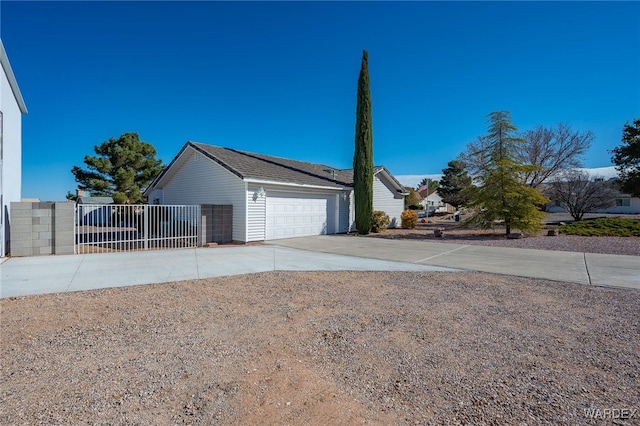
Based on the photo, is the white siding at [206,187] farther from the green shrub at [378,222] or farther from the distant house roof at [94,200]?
the distant house roof at [94,200]

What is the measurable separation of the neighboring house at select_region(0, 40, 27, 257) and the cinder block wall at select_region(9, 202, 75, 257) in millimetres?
291

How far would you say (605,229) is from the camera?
16.4m

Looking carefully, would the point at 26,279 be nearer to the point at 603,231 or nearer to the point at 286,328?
the point at 286,328

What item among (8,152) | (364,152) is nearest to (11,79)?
(8,152)

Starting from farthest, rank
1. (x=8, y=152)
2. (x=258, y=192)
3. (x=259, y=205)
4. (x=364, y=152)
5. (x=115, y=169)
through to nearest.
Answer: (x=115, y=169)
(x=364, y=152)
(x=259, y=205)
(x=258, y=192)
(x=8, y=152)

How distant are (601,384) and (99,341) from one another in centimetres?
515

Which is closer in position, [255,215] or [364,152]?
[255,215]

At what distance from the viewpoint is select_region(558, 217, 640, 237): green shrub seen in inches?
614

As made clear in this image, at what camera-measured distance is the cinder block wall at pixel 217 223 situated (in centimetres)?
1277

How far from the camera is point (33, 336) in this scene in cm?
387

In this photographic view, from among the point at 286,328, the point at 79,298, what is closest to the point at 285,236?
the point at 79,298

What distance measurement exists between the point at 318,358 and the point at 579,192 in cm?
2667

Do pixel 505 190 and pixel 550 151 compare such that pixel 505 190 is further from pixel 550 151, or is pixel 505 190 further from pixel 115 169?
pixel 115 169

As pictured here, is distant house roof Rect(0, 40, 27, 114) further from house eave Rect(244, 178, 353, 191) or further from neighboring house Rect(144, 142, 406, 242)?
house eave Rect(244, 178, 353, 191)
